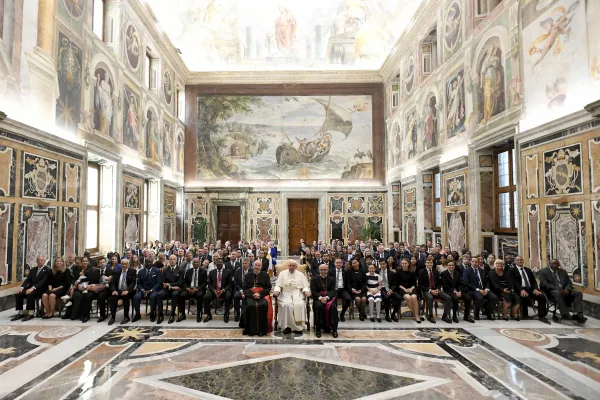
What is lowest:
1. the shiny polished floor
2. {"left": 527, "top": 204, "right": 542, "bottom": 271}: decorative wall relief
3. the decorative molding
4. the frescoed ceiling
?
the shiny polished floor

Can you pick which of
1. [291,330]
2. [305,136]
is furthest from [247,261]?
[305,136]

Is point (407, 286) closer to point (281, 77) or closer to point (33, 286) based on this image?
point (33, 286)

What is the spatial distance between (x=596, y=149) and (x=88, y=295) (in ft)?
34.2

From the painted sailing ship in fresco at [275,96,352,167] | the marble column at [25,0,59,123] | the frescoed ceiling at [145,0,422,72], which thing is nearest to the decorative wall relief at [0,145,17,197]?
the marble column at [25,0,59,123]

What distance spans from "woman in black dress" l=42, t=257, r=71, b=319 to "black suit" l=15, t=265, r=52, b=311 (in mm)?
107

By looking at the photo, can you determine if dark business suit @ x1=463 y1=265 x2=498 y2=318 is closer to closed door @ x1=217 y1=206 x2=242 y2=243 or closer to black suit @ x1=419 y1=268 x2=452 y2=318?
black suit @ x1=419 y1=268 x2=452 y2=318

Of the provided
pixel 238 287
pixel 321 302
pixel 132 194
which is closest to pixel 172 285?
pixel 238 287

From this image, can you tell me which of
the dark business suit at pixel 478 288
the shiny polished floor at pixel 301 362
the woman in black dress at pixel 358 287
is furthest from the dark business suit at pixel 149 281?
the dark business suit at pixel 478 288

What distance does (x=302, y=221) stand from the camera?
20.7 metres

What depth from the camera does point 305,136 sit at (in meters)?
20.6

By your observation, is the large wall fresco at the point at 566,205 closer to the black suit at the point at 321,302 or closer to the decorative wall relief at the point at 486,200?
the decorative wall relief at the point at 486,200

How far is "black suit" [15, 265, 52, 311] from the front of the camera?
716cm

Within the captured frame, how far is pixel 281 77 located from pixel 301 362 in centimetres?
1813

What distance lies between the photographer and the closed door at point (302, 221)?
20594 millimetres
